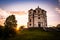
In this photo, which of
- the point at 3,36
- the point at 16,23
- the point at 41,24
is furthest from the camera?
the point at 41,24

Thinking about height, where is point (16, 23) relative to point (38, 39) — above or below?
above

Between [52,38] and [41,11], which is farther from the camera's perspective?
[41,11]

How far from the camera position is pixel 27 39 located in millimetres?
17391

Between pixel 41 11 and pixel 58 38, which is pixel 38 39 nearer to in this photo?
pixel 58 38

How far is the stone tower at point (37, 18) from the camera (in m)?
28.2

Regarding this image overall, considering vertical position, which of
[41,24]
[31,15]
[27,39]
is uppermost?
[31,15]

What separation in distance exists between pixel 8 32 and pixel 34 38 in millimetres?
3255

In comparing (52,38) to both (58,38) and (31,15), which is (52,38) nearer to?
(58,38)

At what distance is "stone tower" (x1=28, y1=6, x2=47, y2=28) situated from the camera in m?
→ 28.2

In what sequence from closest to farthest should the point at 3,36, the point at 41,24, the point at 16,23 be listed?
the point at 3,36, the point at 16,23, the point at 41,24

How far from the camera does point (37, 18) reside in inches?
1117

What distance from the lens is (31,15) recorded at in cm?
2866

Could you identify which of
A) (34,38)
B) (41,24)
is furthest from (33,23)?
(34,38)

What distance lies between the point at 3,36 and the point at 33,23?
1186cm
